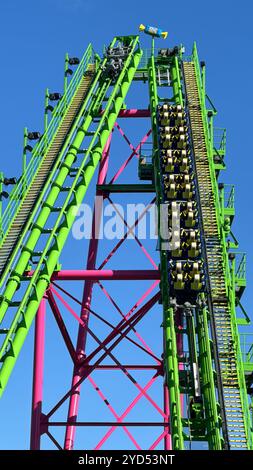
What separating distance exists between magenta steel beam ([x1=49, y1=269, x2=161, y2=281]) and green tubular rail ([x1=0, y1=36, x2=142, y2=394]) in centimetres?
102

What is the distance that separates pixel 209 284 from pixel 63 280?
465 centimetres

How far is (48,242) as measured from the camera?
24.4 m

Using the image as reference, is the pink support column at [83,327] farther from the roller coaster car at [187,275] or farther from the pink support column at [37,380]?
the roller coaster car at [187,275]

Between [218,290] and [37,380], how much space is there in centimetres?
629

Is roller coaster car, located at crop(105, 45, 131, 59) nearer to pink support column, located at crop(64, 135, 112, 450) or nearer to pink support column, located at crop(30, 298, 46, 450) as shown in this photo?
pink support column, located at crop(64, 135, 112, 450)

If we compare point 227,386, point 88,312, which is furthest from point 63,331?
point 227,386

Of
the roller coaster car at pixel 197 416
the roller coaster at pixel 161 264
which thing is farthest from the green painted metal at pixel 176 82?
the roller coaster car at pixel 197 416

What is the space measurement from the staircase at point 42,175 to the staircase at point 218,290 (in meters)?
4.21

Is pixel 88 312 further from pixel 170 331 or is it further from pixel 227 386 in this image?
pixel 227 386

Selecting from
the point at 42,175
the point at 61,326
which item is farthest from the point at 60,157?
the point at 61,326

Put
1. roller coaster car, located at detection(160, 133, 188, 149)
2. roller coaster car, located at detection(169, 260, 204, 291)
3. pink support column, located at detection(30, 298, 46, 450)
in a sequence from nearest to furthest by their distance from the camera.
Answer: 1. roller coaster car, located at detection(169, 260, 204, 291)
2. pink support column, located at detection(30, 298, 46, 450)
3. roller coaster car, located at detection(160, 133, 188, 149)

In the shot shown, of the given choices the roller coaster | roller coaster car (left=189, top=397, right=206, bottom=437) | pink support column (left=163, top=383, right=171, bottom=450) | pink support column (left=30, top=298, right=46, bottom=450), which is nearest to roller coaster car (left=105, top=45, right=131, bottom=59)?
the roller coaster

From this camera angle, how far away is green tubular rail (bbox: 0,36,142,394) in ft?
72.9

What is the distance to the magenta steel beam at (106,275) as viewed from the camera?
2519 centimetres
